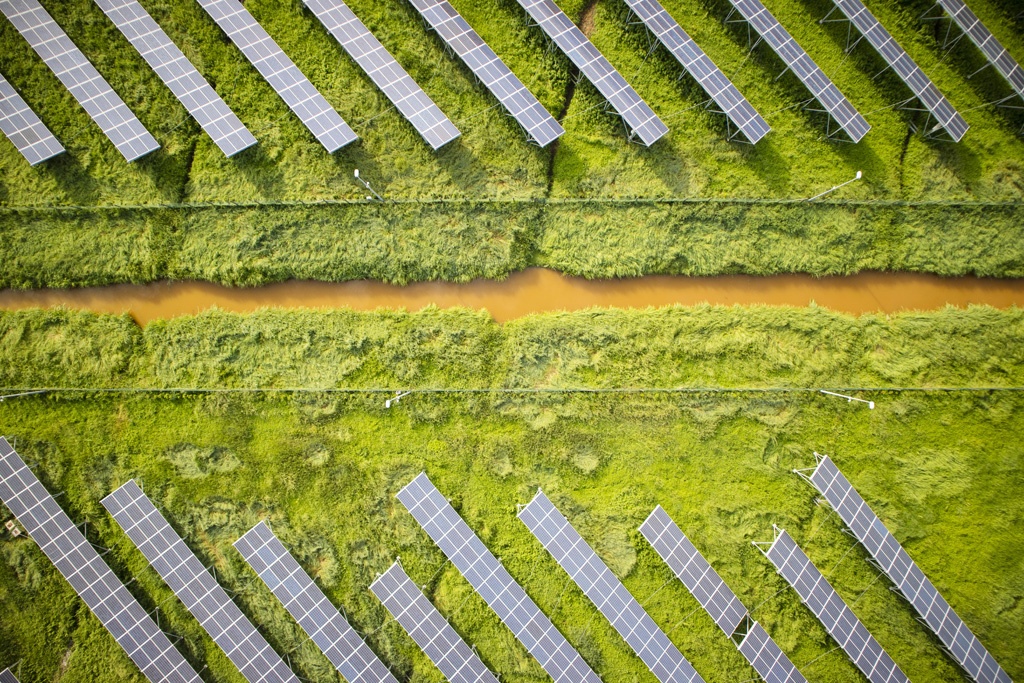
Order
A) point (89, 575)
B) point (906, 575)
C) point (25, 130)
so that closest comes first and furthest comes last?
point (89, 575) → point (906, 575) → point (25, 130)

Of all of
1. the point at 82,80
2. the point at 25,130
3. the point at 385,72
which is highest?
the point at 385,72

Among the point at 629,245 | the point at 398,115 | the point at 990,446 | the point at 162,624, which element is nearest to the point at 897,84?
the point at 629,245

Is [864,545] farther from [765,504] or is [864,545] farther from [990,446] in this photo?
[990,446]

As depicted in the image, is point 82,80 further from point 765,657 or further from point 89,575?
point 765,657

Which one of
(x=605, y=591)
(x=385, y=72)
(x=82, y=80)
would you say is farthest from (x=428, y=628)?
(x=82, y=80)

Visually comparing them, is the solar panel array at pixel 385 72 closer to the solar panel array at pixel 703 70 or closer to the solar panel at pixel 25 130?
the solar panel array at pixel 703 70
